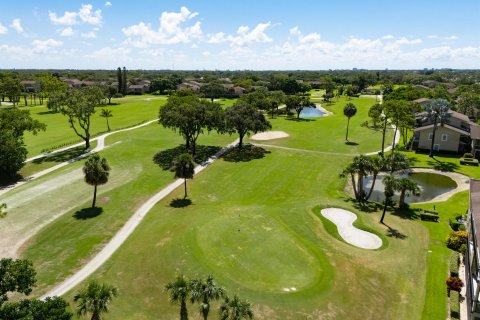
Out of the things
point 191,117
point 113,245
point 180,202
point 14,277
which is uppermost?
point 191,117

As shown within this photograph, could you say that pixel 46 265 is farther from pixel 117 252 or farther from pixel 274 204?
pixel 274 204

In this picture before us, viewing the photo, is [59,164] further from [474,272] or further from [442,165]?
[442,165]

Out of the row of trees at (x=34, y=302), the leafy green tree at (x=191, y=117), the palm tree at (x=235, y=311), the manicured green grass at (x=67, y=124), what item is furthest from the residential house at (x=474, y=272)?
the manicured green grass at (x=67, y=124)

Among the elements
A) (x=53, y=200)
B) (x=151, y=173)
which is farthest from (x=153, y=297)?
(x=151, y=173)

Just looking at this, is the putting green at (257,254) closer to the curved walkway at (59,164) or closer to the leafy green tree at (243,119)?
the leafy green tree at (243,119)

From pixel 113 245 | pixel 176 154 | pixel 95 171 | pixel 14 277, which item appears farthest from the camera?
pixel 176 154

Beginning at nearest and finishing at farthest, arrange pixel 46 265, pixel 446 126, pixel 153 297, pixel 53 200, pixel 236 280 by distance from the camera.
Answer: pixel 153 297, pixel 236 280, pixel 46 265, pixel 53 200, pixel 446 126

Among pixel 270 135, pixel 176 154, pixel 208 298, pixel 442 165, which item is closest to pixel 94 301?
pixel 208 298
